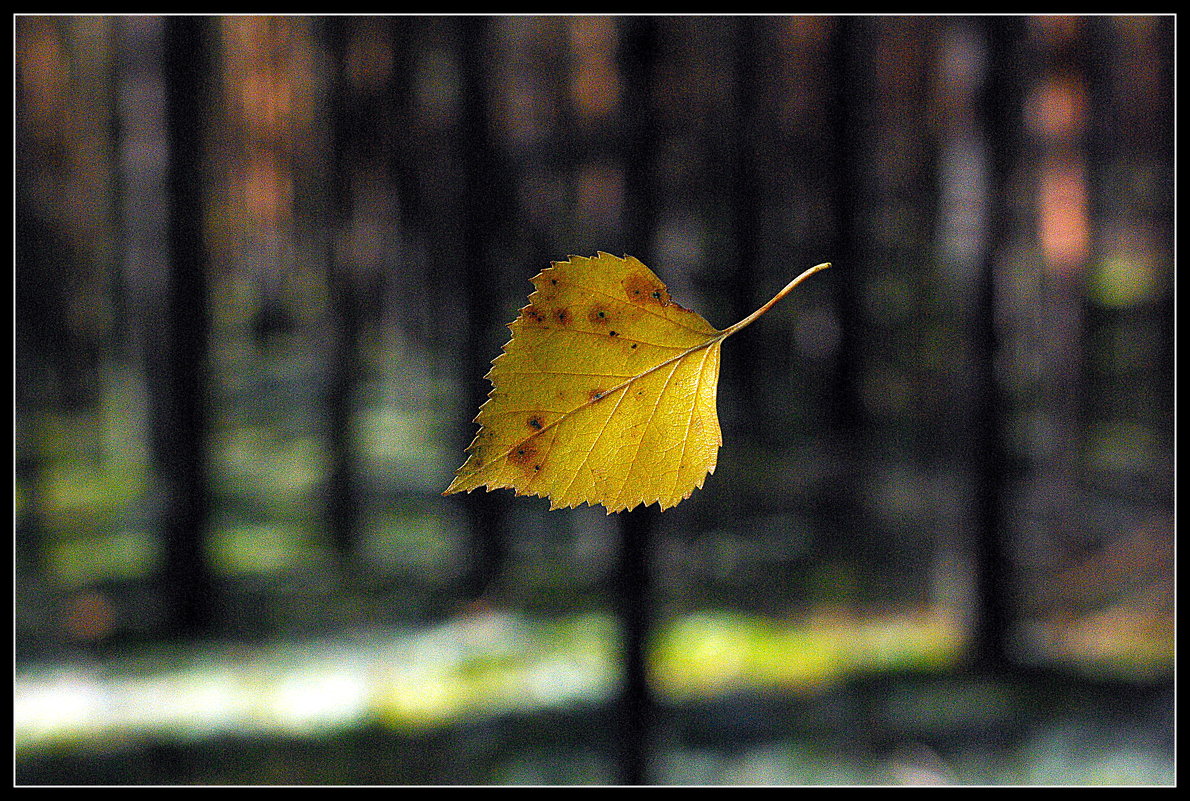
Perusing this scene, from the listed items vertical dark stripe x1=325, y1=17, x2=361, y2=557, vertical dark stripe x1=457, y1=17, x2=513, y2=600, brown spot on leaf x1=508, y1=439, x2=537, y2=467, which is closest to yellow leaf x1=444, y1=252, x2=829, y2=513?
brown spot on leaf x1=508, y1=439, x2=537, y2=467

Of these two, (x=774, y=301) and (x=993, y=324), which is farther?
(x=993, y=324)

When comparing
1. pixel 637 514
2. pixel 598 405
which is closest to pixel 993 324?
pixel 637 514

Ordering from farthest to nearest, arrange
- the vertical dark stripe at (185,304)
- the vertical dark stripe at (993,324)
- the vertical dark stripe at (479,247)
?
1. the vertical dark stripe at (479,247)
2. the vertical dark stripe at (185,304)
3. the vertical dark stripe at (993,324)

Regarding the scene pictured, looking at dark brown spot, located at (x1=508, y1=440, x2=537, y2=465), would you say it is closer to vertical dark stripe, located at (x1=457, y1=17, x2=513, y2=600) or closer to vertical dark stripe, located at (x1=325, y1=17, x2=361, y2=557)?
vertical dark stripe, located at (x1=457, y1=17, x2=513, y2=600)

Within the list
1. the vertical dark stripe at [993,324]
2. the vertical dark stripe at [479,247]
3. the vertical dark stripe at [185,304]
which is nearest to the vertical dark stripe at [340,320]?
the vertical dark stripe at [479,247]

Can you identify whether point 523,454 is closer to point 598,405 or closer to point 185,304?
point 598,405

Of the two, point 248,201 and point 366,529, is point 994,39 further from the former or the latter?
A: point 248,201

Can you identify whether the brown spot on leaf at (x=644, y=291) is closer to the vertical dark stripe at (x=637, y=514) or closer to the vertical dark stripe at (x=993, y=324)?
the vertical dark stripe at (x=637, y=514)

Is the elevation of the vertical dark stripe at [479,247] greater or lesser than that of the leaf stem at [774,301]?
greater
